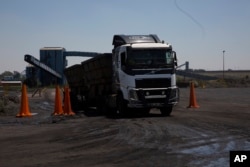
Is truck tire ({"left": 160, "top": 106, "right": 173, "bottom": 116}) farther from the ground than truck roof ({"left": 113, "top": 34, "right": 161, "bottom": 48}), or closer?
closer

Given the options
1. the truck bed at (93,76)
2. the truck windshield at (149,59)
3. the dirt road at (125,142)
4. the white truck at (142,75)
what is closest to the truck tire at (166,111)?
the white truck at (142,75)

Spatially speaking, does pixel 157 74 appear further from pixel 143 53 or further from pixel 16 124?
pixel 16 124

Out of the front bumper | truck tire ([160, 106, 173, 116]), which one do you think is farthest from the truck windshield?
truck tire ([160, 106, 173, 116])

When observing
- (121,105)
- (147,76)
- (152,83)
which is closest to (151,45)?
(147,76)

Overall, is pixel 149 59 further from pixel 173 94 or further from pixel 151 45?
pixel 173 94

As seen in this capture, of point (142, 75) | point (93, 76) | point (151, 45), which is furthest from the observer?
point (93, 76)

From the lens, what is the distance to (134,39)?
2130cm

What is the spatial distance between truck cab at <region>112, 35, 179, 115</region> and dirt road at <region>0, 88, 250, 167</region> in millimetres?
1994

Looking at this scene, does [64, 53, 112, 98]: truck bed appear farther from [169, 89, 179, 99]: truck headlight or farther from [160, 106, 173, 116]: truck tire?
[169, 89, 179, 99]: truck headlight

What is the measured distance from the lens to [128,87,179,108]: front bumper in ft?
64.3

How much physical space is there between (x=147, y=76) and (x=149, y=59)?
746 mm

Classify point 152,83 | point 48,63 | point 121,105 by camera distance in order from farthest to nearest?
point 48,63 < point 121,105 < point 152,83

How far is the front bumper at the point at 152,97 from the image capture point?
19.6 metres

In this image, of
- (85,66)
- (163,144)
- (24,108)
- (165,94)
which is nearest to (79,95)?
(85,66)
